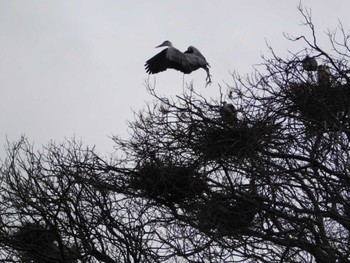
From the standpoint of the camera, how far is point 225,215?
24.1 feet

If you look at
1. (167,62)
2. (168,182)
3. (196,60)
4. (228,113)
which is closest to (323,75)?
(228,113)

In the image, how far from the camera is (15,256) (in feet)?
25.2

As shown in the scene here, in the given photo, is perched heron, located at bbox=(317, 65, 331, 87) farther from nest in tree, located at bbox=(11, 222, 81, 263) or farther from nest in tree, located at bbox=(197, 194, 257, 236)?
nest in tree, located at bbox=(11, 222, 81, 263)

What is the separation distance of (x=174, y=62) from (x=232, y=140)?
3.75 meters

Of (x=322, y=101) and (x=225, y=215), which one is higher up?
(x=322, y=101)

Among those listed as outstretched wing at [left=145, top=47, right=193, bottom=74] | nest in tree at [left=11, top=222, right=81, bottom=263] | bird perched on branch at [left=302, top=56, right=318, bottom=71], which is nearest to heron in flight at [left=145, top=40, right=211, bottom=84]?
outstretched wing at [left=145, top=47, right=193, bottom=74]

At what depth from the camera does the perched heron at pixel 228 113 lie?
7.29 meters

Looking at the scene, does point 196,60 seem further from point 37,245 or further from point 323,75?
point 37,245

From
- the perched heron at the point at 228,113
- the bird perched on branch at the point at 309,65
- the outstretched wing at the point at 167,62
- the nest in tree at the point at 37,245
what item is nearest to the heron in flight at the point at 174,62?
the outstretched wing at the point at 167,62

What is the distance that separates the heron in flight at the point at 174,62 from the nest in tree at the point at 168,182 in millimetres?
3066

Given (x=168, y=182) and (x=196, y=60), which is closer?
(x=168, y=182)

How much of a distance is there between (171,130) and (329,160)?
1.75 metres

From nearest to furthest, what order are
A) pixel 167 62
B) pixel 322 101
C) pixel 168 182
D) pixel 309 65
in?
pixel 322 101 → pixel 309 65 → pixel 168 182 → pixel 167 62

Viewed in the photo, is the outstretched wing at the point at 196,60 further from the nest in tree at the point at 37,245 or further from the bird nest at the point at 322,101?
the nest in tree at the point at 37,245
